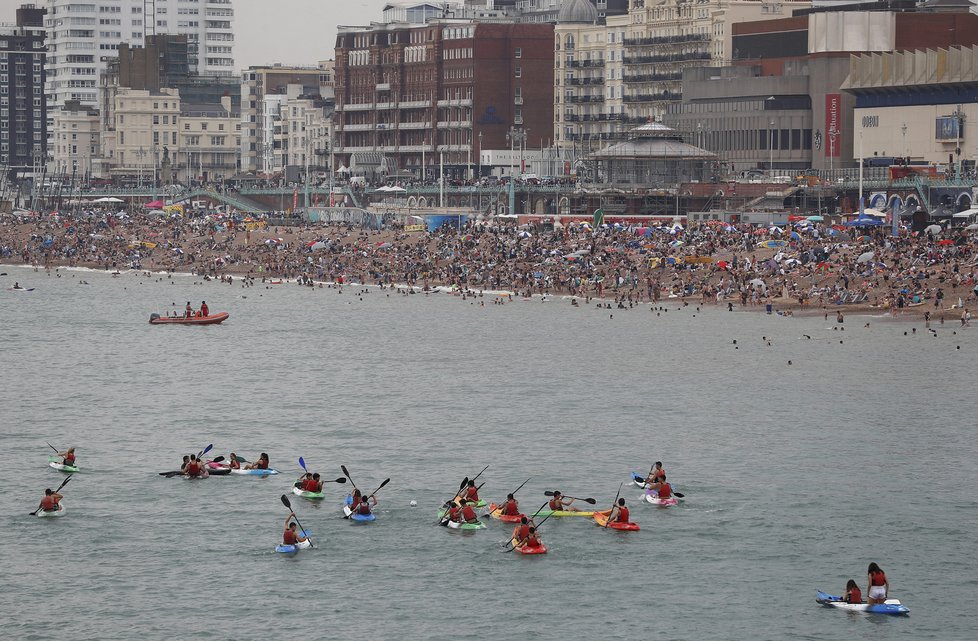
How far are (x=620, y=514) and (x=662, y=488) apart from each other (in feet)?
13.2

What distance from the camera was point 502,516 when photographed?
198ft

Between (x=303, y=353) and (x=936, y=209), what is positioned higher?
(x=936, y=209)

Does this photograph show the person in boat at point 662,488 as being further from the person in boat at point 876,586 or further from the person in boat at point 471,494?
the person in boat at point 876,586

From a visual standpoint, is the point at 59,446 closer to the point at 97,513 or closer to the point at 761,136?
the point at 97,513

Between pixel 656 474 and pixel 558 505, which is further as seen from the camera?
pixel 656 474

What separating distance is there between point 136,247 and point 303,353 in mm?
79827

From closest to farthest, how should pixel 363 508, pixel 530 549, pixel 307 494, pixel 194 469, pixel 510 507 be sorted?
pixel 530 549 < pixel 510 507 < pixel 363 508 < pixel 307 494 < pixel 194 469

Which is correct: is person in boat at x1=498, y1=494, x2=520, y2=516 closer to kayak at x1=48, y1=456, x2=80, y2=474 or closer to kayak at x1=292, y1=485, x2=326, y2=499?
kayak at x1=292, y1=485, x2=326, y2=499

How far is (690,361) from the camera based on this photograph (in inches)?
4075

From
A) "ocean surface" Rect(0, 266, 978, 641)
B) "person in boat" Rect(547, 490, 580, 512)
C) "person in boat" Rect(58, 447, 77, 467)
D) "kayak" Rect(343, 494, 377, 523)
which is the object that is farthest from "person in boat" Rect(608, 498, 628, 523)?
"person in boat" Rect(58, 447, 77, 467)

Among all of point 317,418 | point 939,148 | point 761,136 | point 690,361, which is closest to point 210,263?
point 761,136

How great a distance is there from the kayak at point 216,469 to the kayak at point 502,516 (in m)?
11.8

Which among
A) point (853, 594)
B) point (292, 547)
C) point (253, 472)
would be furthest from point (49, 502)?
point (853, 594)

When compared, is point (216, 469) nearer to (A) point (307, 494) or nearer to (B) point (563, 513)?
(A) point (307, 494)
